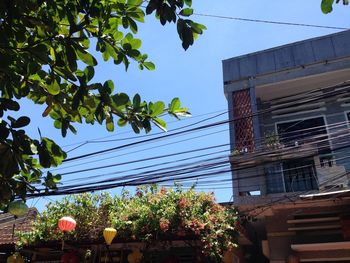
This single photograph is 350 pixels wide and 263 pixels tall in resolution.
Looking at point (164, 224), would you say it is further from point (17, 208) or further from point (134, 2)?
point (134, 2)

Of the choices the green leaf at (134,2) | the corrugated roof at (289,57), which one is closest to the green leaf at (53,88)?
the green leaf at (134,2)

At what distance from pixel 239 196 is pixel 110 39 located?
232 inches

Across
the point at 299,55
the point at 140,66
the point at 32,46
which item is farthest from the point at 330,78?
the point at 32,46

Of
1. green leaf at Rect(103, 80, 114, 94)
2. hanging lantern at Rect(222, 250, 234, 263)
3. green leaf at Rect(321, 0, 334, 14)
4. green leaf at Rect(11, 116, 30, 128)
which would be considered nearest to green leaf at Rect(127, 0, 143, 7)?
green leaf at Rect(103, 80, 114, 94)

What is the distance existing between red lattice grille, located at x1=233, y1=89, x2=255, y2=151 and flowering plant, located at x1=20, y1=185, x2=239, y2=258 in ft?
5.37

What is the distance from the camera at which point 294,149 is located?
7.36 metres

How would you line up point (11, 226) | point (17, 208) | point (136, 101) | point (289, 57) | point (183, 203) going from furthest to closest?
point (11, 226), point (289, 57), point (183, 203), point (17, 208), point (136, 101)

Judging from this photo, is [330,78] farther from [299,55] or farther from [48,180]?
[48,180]

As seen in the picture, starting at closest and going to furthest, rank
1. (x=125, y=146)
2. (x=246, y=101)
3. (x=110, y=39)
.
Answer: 1. (x=110, y=39)
2. (x=125, y=146)
3. (x=246, y=101)

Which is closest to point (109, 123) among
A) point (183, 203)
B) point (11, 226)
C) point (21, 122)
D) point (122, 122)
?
point (122, 122)

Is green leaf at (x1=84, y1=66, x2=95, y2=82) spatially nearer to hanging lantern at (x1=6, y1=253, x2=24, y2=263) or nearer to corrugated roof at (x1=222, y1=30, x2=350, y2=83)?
hanging lantern at (x1=6, y1=253, x2=24, y2=263)

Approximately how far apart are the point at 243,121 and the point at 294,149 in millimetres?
1898

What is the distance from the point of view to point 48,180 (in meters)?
3.00

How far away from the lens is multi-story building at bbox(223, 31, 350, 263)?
718cm
